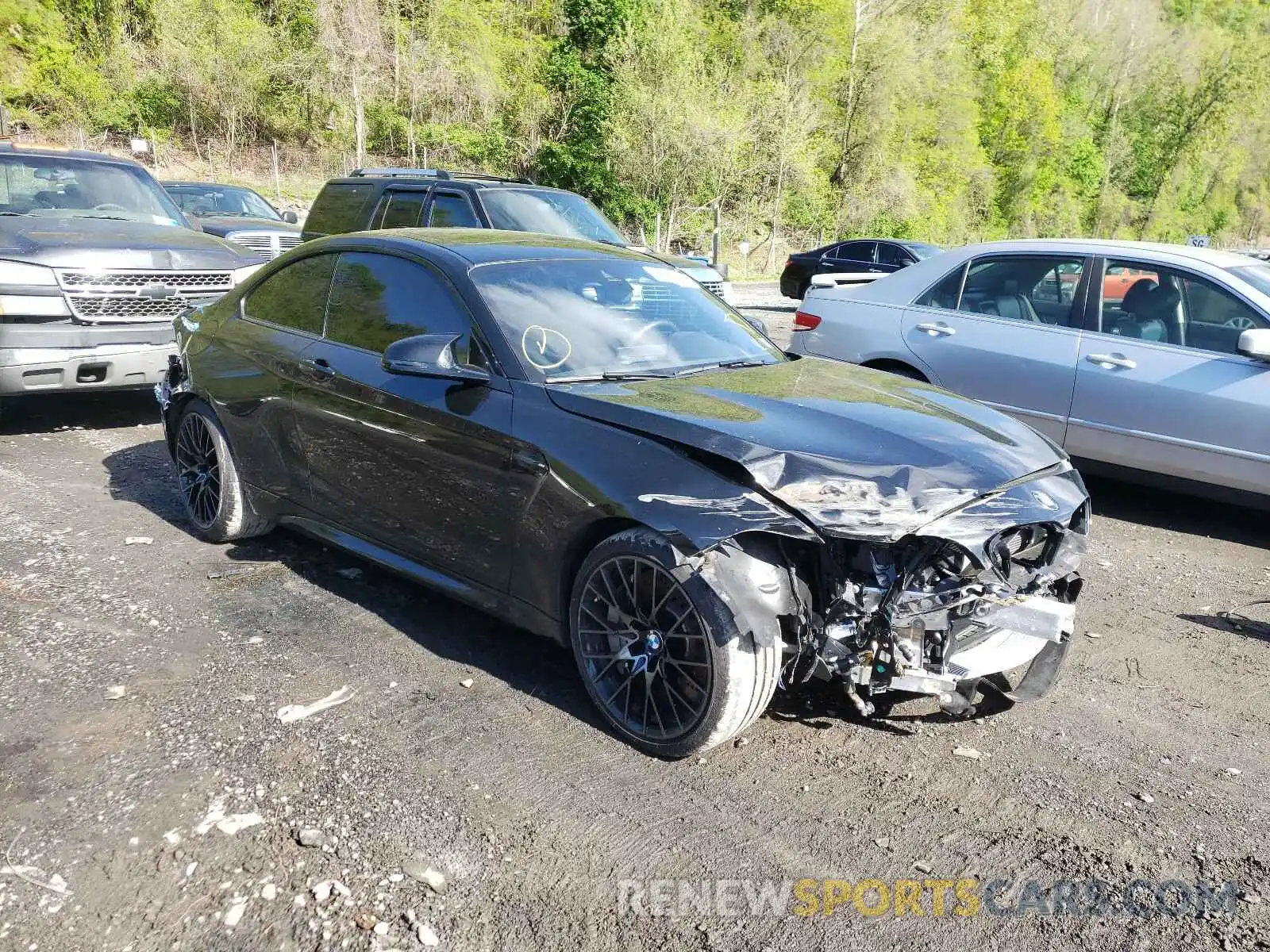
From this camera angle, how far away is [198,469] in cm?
526

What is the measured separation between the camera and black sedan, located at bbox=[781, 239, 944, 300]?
1766 cm

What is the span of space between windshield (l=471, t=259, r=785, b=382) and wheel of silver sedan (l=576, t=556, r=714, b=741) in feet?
2.85

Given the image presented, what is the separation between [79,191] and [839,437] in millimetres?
7860

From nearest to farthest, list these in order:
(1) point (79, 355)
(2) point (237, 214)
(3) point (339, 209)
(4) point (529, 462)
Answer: (4) point (529, 462)
(1) point (79, 355)
(3) point (339, 209)
(2) point (237, 214)

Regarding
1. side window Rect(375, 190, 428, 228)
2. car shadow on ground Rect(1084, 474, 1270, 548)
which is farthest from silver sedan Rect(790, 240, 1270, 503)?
side window Rect(375, 190, 428, 228)

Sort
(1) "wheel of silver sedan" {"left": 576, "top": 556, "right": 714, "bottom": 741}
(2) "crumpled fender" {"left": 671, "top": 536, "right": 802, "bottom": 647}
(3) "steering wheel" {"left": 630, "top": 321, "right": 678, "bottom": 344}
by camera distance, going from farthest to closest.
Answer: (3) "steering wheel" {"left": 630, "top": 321, "right": 678, "bottom": 344}
(1) "wheel of silver sedan" {"left": 576, "top": 556, "right": 714, "bottom": 741}
(2) "crumpled fender" {"left": 671, "top": 536, "right": 802, "bottom": 647}

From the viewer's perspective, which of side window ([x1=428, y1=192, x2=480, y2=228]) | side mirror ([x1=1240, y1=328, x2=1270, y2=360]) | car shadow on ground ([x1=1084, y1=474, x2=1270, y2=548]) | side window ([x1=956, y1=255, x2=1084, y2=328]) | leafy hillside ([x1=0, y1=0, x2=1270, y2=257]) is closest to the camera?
side mirror ([x1=1240, y1=328, x2=1270, y2=360])

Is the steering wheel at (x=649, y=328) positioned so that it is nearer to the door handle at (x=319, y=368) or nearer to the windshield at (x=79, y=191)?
the door handle at (x=319, y=368)

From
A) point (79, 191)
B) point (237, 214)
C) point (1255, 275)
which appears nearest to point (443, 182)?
point (79, 191)

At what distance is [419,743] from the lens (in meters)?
3.32

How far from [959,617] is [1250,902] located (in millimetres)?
1069

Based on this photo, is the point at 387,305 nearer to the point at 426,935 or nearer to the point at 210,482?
the point at 210,482

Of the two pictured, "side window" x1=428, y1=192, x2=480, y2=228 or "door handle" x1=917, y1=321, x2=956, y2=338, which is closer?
"door handle" x1=917, y1=321, x2=956, y2=338

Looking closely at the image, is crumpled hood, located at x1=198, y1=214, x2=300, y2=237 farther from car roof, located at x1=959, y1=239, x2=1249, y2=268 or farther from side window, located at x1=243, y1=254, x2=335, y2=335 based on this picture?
car roof, located at x1=959, y1=239, x2=1249, y2=268
